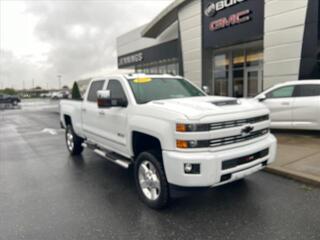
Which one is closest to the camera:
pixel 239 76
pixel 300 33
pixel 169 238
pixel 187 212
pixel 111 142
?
pixel 169 238

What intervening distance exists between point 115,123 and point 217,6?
40.5ft

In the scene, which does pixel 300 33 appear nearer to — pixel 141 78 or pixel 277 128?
pixel 277 128

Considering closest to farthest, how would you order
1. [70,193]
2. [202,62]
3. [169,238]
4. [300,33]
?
[169,238] < [70,193] < [300,33] < [202,62]

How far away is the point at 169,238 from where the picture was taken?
3215mm

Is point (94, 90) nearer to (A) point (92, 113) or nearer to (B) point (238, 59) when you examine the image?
(A) point (92, 113)

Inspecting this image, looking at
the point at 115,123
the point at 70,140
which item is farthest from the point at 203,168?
the point at 70,140

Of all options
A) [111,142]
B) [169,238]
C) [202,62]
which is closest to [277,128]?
[111,142]

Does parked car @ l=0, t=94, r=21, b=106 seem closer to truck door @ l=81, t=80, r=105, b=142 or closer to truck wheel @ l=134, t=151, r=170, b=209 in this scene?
truck door @ l=81, t=80, r=105, b=142

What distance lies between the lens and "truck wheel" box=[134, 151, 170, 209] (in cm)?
375

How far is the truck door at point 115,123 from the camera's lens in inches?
180

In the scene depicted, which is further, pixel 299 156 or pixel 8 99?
pixel 8 99

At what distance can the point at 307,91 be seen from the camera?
26.1 feet

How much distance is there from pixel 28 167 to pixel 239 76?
1496 cm

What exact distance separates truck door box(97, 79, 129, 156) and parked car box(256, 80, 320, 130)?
5.47 metres
